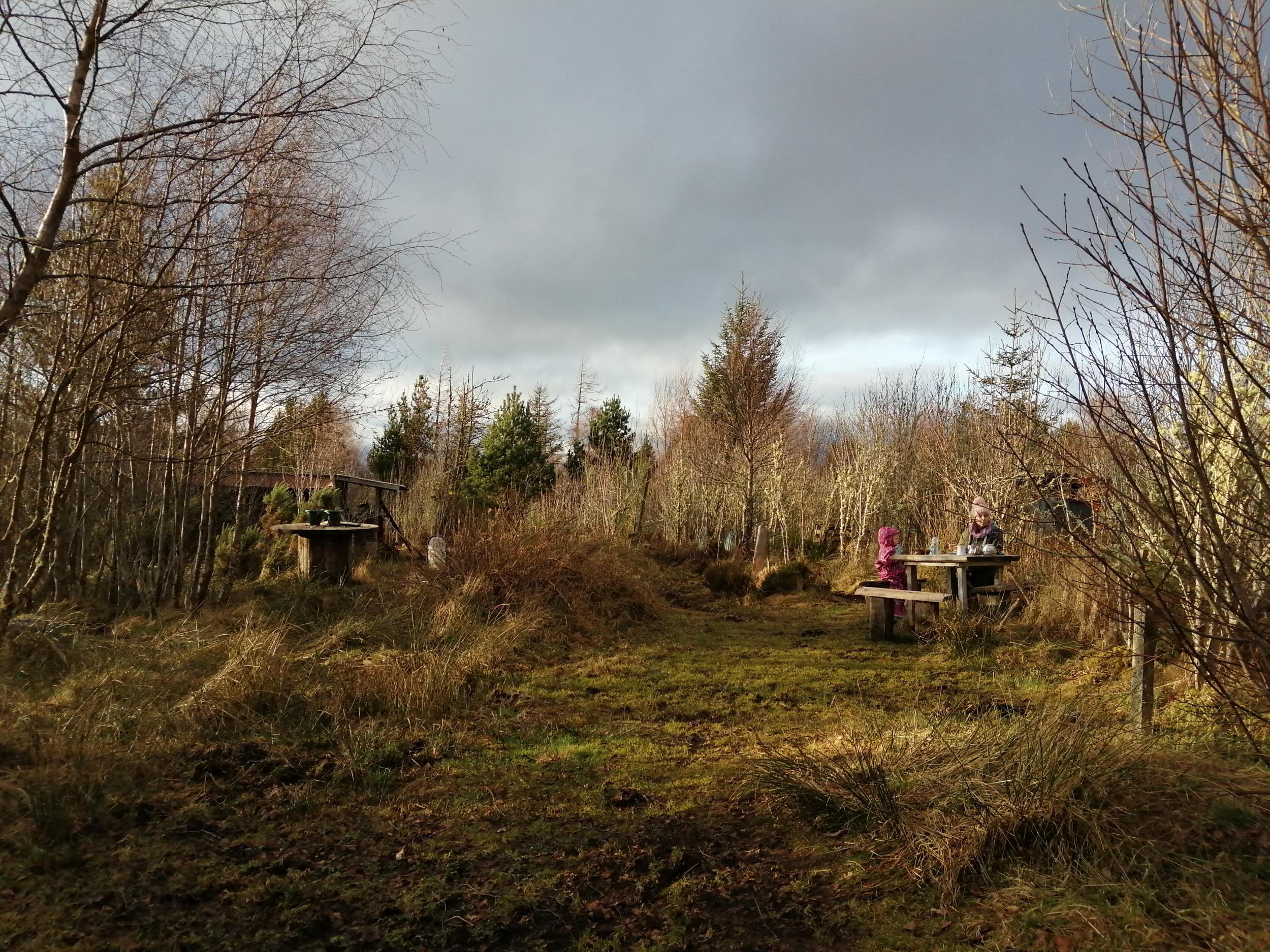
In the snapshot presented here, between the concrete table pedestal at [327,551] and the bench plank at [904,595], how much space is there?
6308 mm

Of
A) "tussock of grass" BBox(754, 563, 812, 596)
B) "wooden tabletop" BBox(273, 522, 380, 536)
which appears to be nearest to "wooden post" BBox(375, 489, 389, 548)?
"wooden tabletop" BBox(273, 522, 380, 536)

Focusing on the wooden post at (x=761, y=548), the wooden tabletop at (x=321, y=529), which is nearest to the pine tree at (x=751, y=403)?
the wooden post at (x=761, y=548)

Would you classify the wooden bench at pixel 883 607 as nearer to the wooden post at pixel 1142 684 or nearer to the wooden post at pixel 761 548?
the wooden post at pixel 1142 684

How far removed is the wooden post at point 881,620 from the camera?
755 centimetres

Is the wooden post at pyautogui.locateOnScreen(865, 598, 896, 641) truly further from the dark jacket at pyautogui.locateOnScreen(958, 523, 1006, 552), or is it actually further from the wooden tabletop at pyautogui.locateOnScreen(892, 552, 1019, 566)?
the dark jacket at pyautogui.locateOnScreen(958, 523, 1006, 552)

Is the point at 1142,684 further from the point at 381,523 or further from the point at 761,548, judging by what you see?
the point at 381,523

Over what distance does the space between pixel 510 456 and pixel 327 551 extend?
1101 cm

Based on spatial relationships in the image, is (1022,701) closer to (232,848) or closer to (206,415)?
(232,848)

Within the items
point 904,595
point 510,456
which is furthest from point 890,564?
point 510,456

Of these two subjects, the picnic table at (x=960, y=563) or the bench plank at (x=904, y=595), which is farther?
the picnic table at (x=960, y=563)

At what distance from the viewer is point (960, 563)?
767 centimetres

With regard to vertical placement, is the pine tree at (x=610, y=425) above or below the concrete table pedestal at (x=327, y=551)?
above

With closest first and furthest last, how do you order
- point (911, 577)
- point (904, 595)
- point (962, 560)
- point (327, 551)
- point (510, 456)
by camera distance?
point (904, 595) < point (962, 560) < point (911, 577) < point (327, 551) < point (510, 456)

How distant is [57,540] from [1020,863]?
8.55 m
